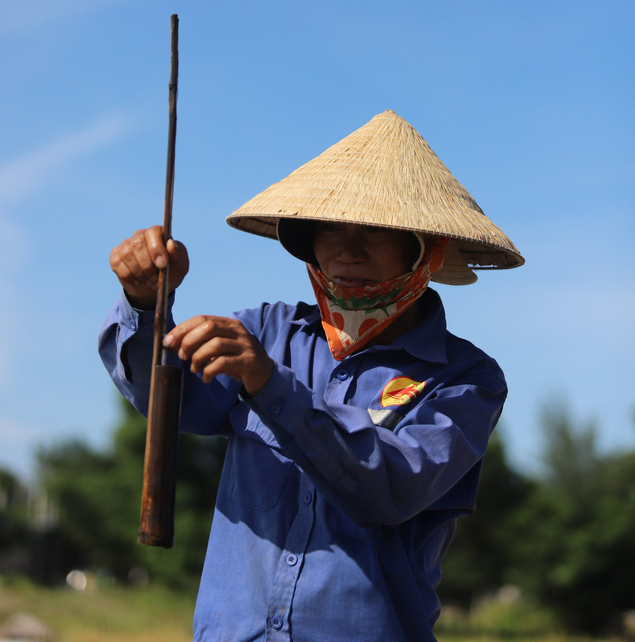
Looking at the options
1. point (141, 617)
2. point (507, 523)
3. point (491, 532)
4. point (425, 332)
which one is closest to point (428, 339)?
point (425, 332)

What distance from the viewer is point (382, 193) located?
2562 millimetres

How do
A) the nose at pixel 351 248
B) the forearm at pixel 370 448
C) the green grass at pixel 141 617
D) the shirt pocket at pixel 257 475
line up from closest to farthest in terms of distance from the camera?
the forearm at pixel 370 448 < the shirt pocket at pixel 257 475 < the nose at pixel 351 248 < the green grass at pixel 141 617

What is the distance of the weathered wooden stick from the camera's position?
198 centimetres

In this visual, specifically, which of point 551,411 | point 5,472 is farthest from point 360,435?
point 5,472

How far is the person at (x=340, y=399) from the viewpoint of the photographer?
6.90 ft

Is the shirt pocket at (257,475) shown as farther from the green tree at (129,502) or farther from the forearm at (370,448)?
the green tree at (129,502)

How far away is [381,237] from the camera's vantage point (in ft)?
8.54

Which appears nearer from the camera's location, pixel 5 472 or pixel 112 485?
pixel 112 485

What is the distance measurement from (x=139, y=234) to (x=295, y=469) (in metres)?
0.76

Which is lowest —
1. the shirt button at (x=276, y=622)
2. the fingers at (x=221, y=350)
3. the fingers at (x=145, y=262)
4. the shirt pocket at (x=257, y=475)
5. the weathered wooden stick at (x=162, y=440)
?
the shirt button at (x=276, y=622)

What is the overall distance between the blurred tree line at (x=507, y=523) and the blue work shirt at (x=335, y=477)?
25.9m

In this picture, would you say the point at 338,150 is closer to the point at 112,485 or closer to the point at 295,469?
the point at 295,469

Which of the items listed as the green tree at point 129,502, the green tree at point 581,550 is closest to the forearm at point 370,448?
the green tree at point 129,502

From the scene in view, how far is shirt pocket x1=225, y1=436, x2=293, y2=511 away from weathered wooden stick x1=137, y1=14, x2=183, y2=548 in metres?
0.43
